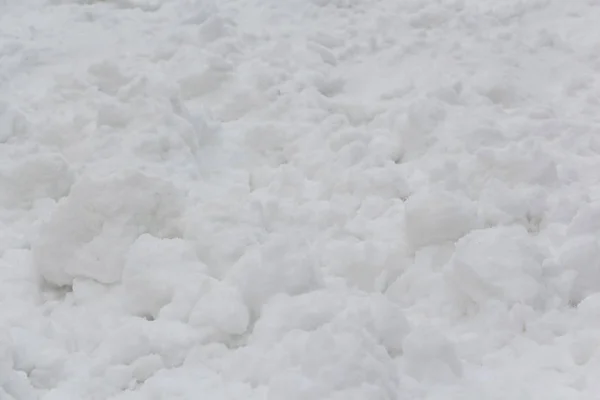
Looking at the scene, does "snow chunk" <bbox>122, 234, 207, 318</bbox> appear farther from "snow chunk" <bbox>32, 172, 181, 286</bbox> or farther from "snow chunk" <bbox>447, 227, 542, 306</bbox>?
"snow chunk" <bbox>447, 227, 542, 306</bbox>

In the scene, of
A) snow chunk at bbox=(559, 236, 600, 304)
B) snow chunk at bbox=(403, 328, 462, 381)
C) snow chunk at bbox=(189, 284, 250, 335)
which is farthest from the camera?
snow chunk at bbox=(559, 236, 600, 304)

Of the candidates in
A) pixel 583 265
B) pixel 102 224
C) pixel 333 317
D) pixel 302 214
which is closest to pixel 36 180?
pixel 102 224

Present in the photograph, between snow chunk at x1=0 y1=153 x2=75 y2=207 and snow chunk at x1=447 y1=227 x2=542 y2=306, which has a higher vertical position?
snow chunk at x1=447 y1=227 x2=542 y2=306

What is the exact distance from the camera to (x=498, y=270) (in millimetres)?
2064

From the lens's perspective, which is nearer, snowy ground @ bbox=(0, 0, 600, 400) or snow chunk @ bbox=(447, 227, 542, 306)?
snowy ground @ bbox=(0, 0, 600, 400)

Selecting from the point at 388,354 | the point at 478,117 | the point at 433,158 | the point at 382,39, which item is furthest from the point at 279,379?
the point at 382,39

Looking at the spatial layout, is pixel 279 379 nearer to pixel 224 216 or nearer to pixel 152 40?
pixel 224 216

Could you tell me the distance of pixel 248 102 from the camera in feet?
10.9

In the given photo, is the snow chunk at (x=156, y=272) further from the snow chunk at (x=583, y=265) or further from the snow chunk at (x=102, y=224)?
the snow chunk at (x=583, y=265)

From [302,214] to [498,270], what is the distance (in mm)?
707

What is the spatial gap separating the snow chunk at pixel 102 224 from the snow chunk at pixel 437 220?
75cm

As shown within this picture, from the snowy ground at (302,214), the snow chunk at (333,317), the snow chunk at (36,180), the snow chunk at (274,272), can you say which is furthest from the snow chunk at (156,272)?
the snow chunk at (36,180)

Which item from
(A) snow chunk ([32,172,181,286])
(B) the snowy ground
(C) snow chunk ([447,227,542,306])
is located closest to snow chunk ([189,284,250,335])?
(B) the snowy ground

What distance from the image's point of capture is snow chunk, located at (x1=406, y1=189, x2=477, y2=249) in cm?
233
